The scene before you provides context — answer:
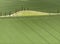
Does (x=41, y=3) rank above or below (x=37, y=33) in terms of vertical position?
above

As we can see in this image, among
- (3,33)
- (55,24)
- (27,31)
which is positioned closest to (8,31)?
(3,33)

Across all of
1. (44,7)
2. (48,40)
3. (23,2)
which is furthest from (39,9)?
(48,40)

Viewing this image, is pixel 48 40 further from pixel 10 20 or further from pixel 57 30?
pixel 10 20

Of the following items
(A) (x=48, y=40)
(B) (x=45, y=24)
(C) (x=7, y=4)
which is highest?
(C) (x=7, y=4)

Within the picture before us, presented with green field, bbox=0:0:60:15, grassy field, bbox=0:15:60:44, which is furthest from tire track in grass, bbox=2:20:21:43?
green field, bbox=0:0:60:15

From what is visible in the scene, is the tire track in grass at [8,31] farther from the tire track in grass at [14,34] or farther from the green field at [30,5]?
the green field at [30,5]

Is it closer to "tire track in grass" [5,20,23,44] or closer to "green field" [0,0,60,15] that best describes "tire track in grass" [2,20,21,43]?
"tire track in grass" [5,20,23,44]

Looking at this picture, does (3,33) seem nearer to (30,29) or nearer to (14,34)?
(14,34)

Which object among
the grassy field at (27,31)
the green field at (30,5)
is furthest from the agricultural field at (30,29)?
the green field at (30,5)
